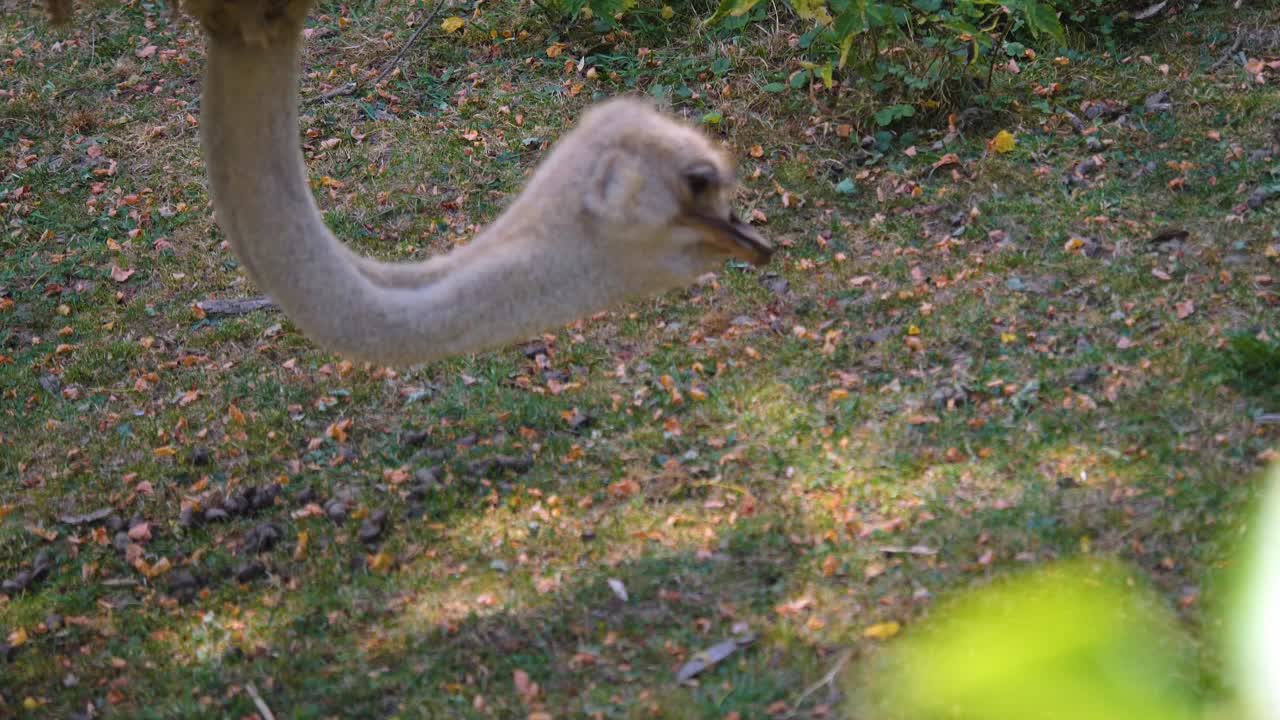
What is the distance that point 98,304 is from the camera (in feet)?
20.4

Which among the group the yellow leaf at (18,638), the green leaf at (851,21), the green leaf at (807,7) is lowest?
the yellow leaf at (18,638)

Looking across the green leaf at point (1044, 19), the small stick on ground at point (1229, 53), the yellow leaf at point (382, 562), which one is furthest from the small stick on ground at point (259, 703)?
the small stick on ground at point (1229, 53)

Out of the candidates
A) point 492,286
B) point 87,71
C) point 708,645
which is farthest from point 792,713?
point 87,71

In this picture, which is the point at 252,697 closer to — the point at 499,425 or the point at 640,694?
the point at 640,694

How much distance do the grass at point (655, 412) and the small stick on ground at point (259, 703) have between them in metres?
0.06

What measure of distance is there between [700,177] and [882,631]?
1.29 meters

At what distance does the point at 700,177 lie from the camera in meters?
3.21

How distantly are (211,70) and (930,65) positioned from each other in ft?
12.9

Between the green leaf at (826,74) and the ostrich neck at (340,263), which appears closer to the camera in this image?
the ostrich neck at (340,263)

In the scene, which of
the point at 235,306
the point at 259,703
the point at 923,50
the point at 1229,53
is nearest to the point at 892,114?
the point at 923,50

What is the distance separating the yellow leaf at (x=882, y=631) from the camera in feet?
11.6

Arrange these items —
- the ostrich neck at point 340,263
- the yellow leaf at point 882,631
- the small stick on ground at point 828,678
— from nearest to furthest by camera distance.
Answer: the ostrich neck at point 340,263 → the small stick on ground at point 828,678 → the yellow leaf at point 882,631

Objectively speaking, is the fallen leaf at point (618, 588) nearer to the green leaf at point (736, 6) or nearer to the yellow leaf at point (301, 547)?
the yellow leaf at point (301, 547)

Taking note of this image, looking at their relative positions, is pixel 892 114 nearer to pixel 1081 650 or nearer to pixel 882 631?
pixel 882 631
